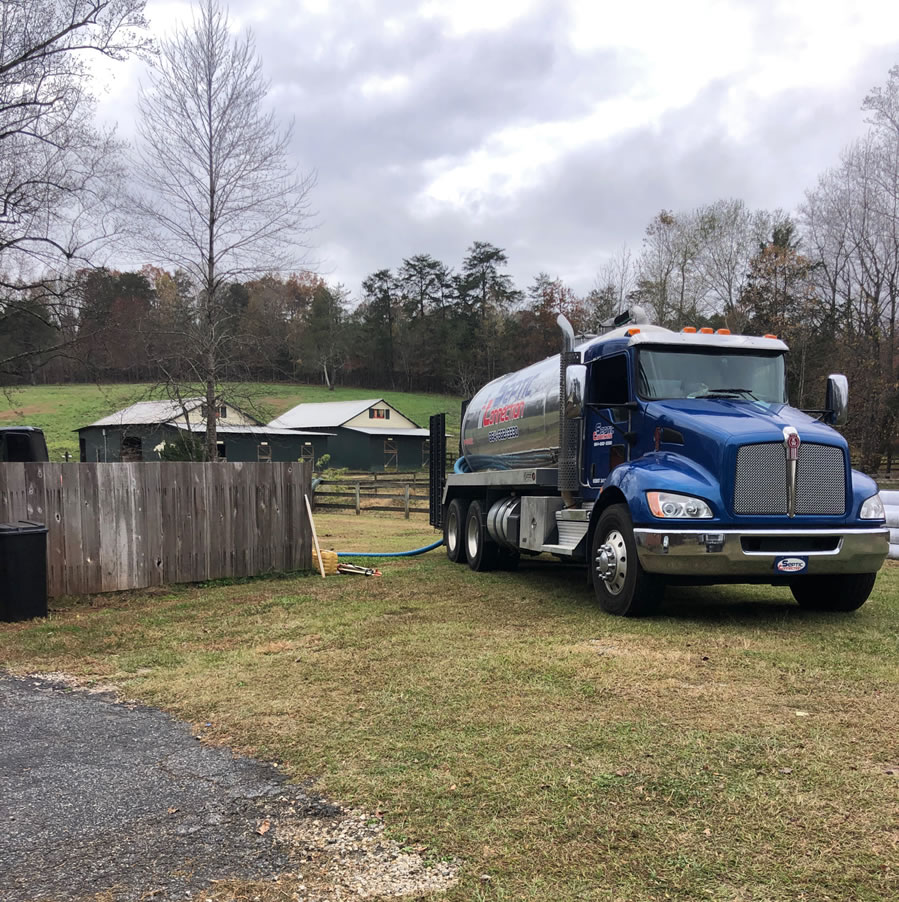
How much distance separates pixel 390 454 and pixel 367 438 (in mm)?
1942

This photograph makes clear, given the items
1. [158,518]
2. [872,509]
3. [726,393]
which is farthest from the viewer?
[158,518]

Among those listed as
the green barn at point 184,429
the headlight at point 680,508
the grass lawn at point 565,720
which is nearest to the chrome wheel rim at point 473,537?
the grass lawn at point 565,720

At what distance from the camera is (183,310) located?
20484 mm

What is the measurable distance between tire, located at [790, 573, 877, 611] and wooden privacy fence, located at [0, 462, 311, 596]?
652 centimetres

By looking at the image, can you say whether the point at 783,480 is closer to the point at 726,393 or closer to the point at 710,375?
the point at 726,393

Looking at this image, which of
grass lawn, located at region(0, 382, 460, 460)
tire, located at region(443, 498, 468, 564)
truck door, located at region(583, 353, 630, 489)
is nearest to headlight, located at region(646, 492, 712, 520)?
truck door, located at region(583, 353, 630, 489)

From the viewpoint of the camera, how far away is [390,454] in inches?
2122

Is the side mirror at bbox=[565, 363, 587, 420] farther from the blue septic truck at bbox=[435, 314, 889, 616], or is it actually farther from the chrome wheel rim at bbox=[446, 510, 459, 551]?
the chrome wheel rim at bbox=[446, 510, 459, 551]

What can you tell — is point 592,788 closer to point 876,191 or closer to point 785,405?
point 785,405

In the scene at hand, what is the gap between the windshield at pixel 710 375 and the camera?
8227 millimetres

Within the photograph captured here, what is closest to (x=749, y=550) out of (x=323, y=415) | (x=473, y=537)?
(x=473, y=537)

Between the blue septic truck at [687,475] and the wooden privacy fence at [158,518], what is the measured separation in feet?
10.7

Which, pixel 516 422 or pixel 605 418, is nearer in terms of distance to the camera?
pixel 605 418

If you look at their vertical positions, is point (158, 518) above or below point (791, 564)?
above
